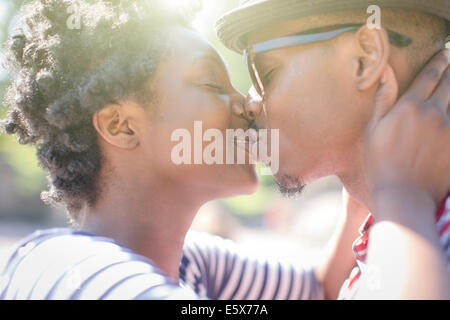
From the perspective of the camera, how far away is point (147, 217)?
8.04 feet

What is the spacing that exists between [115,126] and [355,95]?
4.13 ft

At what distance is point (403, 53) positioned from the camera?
212 cm

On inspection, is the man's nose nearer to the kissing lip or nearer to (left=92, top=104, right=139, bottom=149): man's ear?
the kissing lip

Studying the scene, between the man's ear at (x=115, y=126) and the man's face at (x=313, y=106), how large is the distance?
73 centimetres

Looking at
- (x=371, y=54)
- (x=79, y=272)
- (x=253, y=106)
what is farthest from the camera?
(x=253, y=106)

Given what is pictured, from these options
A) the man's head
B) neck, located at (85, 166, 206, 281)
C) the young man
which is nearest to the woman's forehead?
the young man

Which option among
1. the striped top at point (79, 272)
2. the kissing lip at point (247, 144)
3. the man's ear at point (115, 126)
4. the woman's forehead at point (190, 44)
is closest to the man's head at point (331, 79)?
the kissing lip at point (247, 144)

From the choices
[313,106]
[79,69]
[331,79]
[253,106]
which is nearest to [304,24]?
[331,79]

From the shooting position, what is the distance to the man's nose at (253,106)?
2.50m

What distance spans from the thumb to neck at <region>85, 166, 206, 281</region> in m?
1.12

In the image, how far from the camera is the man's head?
2.12 m
